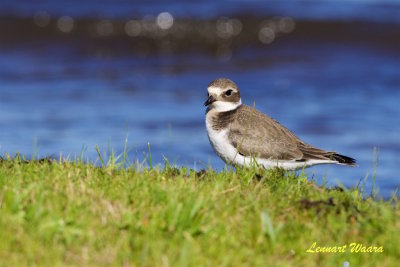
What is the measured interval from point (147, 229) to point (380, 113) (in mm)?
11627

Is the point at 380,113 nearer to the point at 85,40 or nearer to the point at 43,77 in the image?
the point at 43,77

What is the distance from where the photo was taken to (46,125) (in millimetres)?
15492

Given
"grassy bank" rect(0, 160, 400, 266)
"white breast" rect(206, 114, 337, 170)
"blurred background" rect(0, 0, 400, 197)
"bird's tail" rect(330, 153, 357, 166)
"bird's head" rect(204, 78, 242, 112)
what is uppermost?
"blurred background" rect(0, 0, 400, 197)

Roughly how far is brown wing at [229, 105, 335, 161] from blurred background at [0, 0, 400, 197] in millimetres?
1909

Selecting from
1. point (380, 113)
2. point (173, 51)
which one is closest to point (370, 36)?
point (173, 51)

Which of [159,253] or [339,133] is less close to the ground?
[339,133]

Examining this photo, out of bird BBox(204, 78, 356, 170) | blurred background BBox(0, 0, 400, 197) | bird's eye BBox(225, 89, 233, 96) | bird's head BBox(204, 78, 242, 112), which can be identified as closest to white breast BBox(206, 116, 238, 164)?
bird BBox(204, 78, 356, 170)

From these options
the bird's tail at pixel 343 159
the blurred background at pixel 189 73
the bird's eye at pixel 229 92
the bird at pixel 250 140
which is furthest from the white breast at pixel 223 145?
the blurred background at pixel 189 73

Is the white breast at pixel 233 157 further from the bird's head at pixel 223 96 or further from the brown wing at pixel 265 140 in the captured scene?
the bird's head at pixel 223 96

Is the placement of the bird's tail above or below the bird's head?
below

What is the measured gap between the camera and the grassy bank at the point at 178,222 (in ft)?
18.2

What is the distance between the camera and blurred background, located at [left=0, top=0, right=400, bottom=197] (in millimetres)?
14680

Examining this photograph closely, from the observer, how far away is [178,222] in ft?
19.7

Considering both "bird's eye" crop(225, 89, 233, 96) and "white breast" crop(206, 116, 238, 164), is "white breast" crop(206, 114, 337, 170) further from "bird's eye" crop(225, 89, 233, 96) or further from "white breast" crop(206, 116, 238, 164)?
"bird's eye" crop(225, 89, 233, 96)
